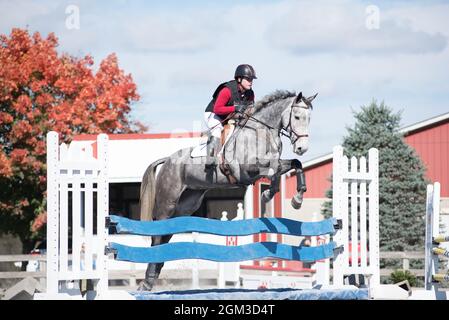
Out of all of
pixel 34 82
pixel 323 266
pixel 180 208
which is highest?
pixel 34 82

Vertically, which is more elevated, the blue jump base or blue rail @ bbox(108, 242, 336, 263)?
blue rail @ bbox(108, 242, 336, 263)

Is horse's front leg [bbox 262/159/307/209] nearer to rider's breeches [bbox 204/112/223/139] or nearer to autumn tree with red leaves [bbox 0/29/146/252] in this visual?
rider's breeches [bbox 204/112/223/139]

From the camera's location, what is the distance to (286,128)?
7285 millimetres

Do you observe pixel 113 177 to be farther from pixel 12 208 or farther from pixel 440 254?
pixel 440 254

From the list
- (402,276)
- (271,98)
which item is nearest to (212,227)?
(271,98)

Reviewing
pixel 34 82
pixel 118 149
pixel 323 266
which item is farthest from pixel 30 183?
pixel 323 266

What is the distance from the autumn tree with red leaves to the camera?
1786 centimetres

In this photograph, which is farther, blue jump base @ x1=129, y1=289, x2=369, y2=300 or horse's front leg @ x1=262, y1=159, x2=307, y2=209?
horse's front leg @ x1=262, y1=159, x2=307, y2=209

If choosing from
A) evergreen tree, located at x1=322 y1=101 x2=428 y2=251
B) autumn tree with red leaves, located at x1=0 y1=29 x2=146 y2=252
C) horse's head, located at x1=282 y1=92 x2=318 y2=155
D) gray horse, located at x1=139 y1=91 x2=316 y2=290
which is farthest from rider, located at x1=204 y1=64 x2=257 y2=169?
autumn tree with red leaves, located at x1=0 y1=29 x2=146 y2=252

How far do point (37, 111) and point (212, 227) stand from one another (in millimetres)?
12829

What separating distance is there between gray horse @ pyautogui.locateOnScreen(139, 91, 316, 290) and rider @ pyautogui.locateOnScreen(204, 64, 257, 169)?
104mm

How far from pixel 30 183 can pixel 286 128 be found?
38.8 ft
